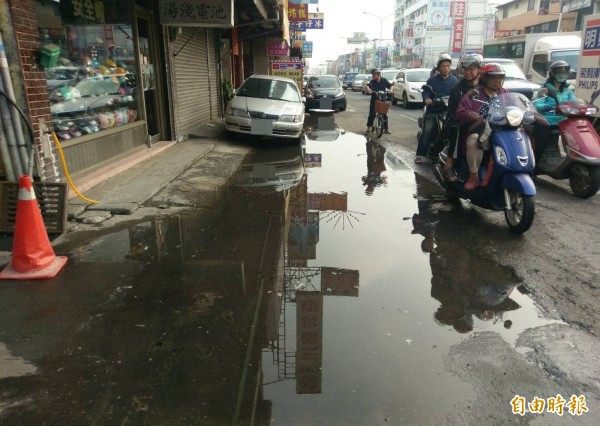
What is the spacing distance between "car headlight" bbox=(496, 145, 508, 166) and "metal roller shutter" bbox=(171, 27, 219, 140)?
7.49 metres

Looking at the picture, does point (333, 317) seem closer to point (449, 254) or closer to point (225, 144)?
point (449, 254)

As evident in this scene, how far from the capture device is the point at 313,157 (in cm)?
1001

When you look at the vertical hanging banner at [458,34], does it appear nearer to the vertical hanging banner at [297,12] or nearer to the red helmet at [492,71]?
the vertical hanging banner at [297,12]

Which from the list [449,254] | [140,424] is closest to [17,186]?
[140,424]

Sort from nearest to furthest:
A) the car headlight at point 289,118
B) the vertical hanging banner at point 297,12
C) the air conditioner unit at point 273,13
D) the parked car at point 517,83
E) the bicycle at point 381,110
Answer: the car headlight at point 289,118
the bicycle at point 381,110
the parked car at point 517,83
the air conditioner unit at point 273,13
the vertical hanging banner at point 297,12

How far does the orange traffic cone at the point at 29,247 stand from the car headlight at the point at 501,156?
460cm

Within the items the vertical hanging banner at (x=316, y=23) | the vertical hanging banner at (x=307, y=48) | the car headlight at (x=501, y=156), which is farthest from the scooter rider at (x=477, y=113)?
the vertical hanging banner at (x=307, y=48)

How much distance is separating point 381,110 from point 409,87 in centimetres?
894

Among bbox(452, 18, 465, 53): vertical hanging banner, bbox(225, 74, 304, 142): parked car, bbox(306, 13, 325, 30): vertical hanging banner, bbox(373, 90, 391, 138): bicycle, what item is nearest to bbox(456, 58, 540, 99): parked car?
bbox(373, 90, 391, 138): bicycle

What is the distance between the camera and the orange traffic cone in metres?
4.02

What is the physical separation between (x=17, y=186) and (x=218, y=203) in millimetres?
A: 2401

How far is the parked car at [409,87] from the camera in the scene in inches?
787

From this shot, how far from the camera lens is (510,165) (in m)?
5.03

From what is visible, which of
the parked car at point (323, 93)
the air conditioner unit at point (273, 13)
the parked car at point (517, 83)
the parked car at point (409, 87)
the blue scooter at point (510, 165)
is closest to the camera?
the blue scooter at point (510, 165)
